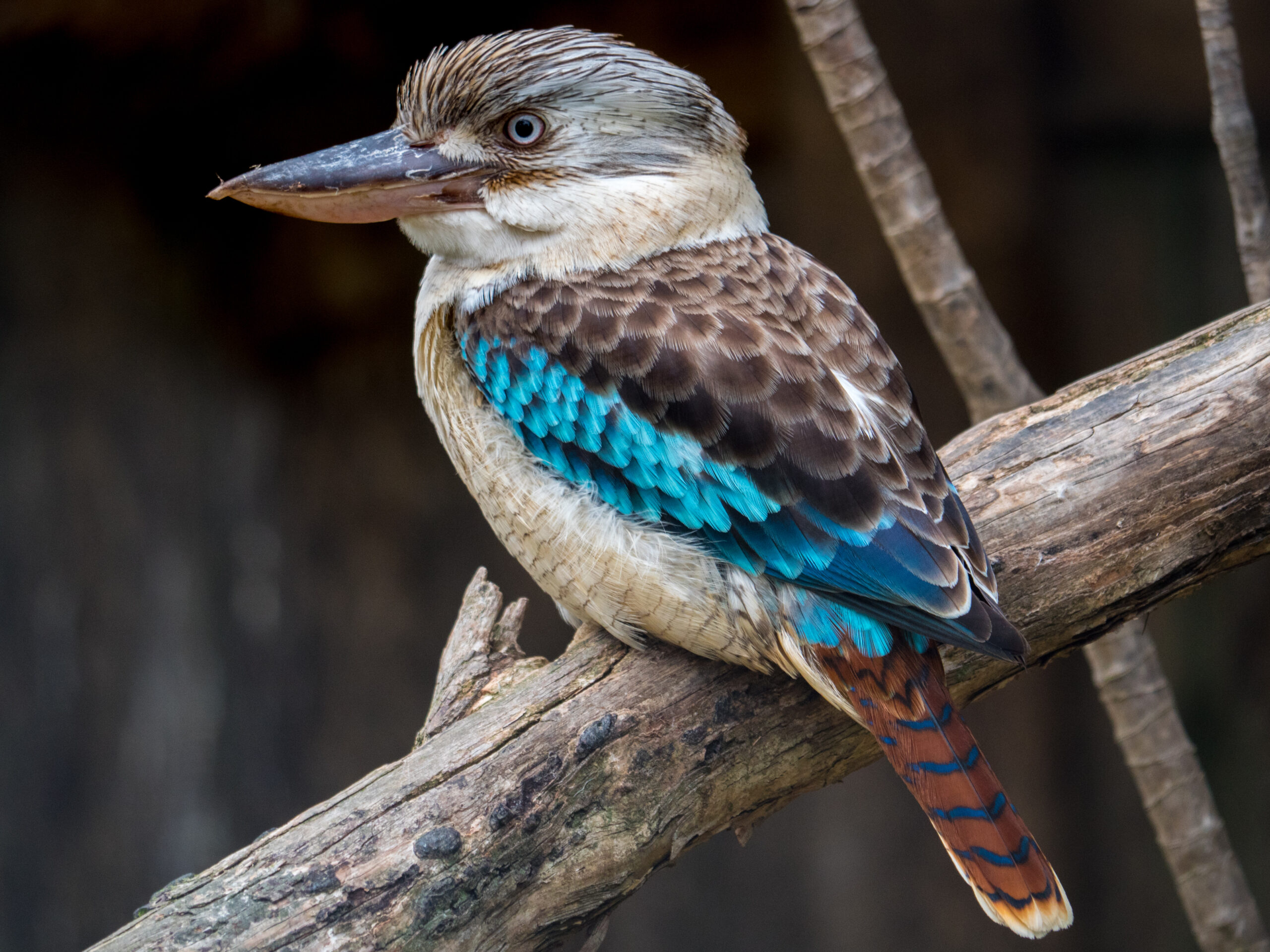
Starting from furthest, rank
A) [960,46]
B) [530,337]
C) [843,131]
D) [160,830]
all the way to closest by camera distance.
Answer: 1. [160,830]
2. [960,46]
3. [843,131]
4. [530,337]

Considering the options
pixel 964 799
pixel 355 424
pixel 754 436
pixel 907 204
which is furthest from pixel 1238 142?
pixel 355 424

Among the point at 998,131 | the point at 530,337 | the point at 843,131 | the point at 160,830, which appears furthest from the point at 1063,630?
the point at 160,830

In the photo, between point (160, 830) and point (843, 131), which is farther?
point (160, 830)

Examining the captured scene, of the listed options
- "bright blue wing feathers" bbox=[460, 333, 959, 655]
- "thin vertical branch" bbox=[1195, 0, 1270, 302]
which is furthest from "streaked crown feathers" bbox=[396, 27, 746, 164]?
"thin vertical branch" bbox=[1195, 0, 1270, 302]

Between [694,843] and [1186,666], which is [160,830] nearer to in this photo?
[694,843]

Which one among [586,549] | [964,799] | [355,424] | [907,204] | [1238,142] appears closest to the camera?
[964,799]

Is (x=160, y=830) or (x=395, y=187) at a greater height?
(x=395, y=187)

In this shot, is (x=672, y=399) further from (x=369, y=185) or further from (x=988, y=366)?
(x=988, y=366)
